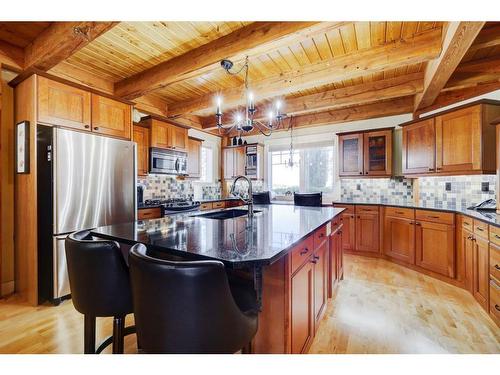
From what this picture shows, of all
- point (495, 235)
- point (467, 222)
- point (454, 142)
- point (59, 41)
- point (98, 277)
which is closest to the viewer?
point (98, 277)

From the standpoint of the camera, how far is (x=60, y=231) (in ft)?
7.67

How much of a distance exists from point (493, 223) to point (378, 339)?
134cm

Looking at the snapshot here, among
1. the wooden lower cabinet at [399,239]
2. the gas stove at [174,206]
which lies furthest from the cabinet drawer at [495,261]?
the gas stove at [174,206]

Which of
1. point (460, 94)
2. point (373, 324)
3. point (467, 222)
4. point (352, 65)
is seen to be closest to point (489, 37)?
point (352, 65)

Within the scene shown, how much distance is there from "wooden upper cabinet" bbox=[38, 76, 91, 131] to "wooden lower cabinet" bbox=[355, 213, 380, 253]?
400 centimetres

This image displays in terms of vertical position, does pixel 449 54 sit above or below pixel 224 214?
above

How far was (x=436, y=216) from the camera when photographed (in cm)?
295

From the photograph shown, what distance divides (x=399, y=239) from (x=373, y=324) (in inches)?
74.4

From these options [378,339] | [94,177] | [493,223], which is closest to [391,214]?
[493,223]

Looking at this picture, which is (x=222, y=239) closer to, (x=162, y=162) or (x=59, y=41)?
(x=59, y=41)

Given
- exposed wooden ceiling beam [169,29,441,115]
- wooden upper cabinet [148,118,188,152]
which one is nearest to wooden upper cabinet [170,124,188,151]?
wooden upper cabinet [148,118,188,152]

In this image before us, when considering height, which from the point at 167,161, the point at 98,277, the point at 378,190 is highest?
the point at 167,161

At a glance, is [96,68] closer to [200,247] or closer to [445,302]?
[200,247]

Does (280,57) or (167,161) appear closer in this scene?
(280,57)
